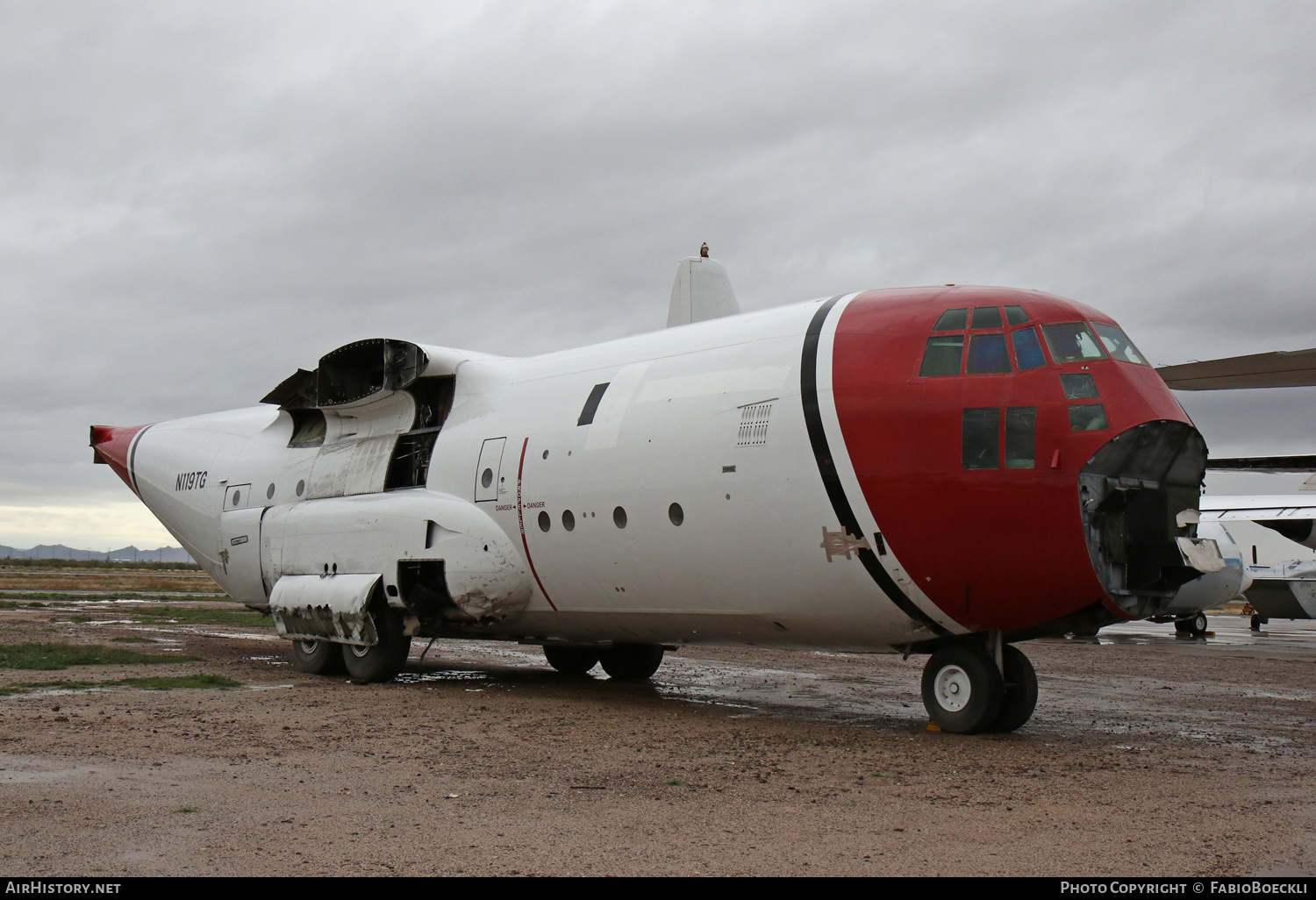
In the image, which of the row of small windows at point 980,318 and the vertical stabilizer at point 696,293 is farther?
the vertical stabilizer at point 696,293

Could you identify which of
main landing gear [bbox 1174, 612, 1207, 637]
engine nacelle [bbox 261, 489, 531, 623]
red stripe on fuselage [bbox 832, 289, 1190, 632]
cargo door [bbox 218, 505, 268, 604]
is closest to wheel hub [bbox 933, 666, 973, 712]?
red stripe on fuselage [bbox 832, 289, 1190, 632]

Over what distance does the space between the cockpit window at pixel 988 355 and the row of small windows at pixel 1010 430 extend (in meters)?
0.41

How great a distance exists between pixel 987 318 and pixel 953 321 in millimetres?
325

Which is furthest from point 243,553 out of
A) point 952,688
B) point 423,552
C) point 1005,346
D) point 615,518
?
point 1005,346

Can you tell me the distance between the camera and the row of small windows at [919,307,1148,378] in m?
9.87

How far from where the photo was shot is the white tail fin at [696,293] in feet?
53.1

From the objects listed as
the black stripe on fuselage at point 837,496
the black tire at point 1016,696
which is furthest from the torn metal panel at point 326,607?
the black tire at point 1016,696

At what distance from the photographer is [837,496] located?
10.2 metres

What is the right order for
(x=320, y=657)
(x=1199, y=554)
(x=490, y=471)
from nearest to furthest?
1. (x=1199, y=554)
2. (x=490, y=471)
3. (x=320, y=657)

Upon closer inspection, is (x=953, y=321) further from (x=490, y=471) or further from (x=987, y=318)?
(x=490, y=471)

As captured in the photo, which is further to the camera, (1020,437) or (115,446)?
(115,446)

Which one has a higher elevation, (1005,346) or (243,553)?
(1005,346)

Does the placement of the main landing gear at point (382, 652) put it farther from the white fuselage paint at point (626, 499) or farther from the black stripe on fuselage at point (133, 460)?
the black stripe on fuselage at point (133, 460)

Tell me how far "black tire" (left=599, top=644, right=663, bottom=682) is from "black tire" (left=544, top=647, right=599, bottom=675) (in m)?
0.55
